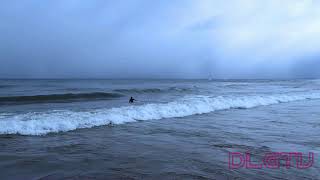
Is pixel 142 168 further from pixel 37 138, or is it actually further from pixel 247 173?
pixel 37 138

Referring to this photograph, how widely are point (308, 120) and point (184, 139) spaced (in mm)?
6605

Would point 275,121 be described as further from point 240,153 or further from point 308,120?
point 240,153

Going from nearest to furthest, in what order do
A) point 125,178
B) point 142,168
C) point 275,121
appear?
point 125,178 → point 142,168 → point 275,121

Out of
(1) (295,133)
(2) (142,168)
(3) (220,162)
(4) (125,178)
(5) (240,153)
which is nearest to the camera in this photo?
(4) (125,178)

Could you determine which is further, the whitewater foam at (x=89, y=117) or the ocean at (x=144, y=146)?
the whitewater foam at (x=89, y=117)

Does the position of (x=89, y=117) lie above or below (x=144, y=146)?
above

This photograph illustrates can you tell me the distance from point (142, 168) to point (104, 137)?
349 cm

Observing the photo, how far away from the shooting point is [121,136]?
31.0 ft

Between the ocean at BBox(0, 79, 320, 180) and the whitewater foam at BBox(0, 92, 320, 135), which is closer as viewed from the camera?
the ocean at BBox(0, 79, 320, 180)

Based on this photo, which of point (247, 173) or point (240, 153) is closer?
point (247, 173)

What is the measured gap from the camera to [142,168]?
19.7ft

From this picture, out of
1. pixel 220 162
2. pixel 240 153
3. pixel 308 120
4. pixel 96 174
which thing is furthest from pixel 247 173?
pixel 308 120

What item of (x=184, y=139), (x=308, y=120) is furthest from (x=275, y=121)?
(x=184, y=139)

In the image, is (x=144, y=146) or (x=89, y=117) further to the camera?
(x=89, y=117)
